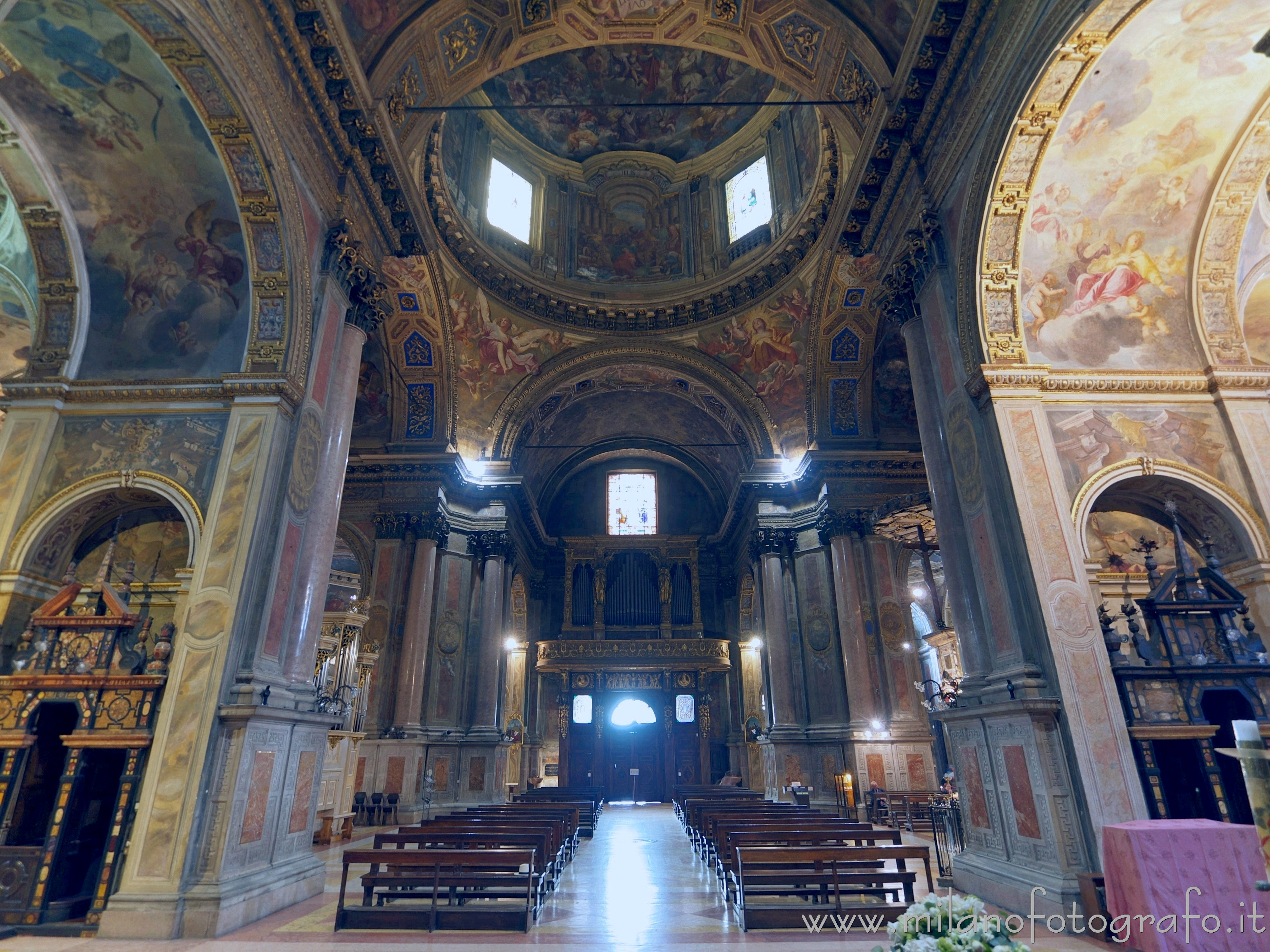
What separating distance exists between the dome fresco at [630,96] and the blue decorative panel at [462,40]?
21.4 ft

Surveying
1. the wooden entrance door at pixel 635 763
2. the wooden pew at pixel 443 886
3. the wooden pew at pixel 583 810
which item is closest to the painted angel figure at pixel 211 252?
the wooden pew at pixel 443 886

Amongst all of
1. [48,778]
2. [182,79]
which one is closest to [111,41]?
[182,79]

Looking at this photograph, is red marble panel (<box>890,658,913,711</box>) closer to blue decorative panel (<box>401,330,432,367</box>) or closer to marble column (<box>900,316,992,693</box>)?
marble column (<box>900,316,992,693</box>)

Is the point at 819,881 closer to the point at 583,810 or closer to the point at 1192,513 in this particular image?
the point at 1192,513

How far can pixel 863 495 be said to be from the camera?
1730 cm

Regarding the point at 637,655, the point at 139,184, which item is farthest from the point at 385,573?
the point at 637,655

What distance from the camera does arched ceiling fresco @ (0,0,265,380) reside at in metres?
7.45

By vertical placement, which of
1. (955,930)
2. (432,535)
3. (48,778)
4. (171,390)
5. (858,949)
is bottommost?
(858,949)

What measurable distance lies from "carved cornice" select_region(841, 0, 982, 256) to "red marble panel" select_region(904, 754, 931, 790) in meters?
10.7

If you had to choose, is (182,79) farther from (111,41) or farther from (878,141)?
(878,141)

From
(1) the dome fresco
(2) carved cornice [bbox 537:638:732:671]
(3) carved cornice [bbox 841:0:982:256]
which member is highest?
(1) the dome fresco

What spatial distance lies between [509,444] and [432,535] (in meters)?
3.56

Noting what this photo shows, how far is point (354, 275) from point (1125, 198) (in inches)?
397

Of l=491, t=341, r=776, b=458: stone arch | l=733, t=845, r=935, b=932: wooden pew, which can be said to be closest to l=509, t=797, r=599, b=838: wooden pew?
l=733, t=845, r=935, b=932: wooden pew
